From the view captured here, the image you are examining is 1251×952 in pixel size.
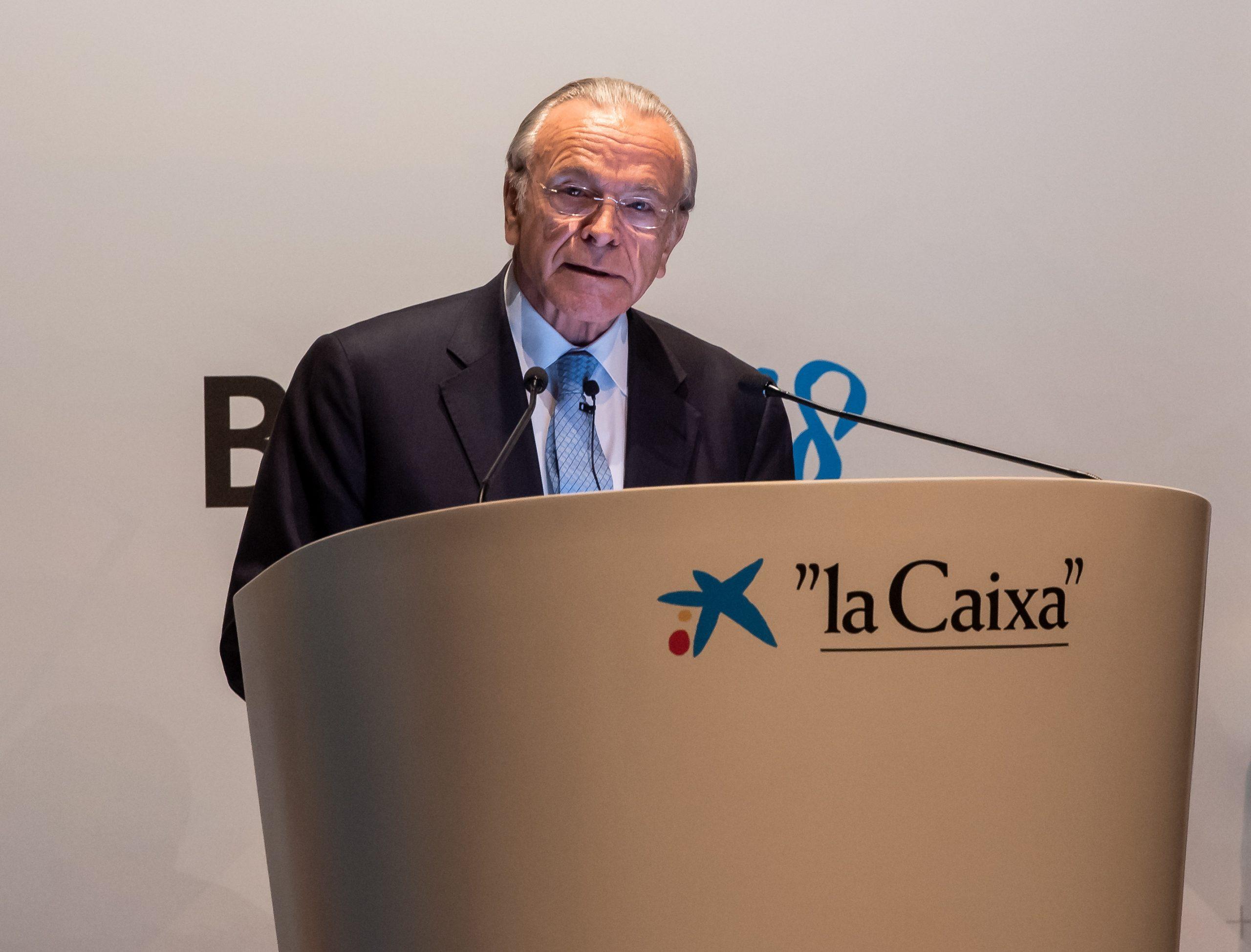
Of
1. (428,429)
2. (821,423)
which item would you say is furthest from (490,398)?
(821,423)

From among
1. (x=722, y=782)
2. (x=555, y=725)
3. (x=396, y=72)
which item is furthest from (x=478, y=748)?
(x=396, y=72)

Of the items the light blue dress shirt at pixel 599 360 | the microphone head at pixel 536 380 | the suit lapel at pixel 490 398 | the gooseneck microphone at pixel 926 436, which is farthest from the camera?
the light blue dress shirt at pixel 599 360

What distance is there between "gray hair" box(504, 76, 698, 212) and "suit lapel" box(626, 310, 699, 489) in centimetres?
24

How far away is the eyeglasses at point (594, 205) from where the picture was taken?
173cm

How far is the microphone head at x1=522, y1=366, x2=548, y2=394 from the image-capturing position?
1.33 metres

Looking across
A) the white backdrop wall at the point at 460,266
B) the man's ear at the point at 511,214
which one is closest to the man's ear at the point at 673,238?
the man's ear at the point at 511,214

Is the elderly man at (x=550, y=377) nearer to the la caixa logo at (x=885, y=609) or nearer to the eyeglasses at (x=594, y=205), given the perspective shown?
the eyeglasses at (x=594, y=205)

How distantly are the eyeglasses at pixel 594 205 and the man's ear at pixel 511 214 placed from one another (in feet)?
0.29

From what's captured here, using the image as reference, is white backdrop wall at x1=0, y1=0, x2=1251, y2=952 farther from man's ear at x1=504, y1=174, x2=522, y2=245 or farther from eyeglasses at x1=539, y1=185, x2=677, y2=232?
eyeglasses at x1=539, y1=185, x2=677, y2=232

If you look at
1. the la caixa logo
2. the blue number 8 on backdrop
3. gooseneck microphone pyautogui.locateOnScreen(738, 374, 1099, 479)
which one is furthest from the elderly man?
the la caixa logo

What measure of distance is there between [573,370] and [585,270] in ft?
0.45

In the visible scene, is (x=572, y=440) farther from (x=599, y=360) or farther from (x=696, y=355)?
(x=696, y=355)

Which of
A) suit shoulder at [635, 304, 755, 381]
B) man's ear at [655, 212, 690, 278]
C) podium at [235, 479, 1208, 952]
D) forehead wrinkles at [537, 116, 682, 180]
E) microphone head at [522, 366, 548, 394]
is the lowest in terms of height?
podium at [235, 479, 1208, 952]

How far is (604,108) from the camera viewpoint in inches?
69.2
